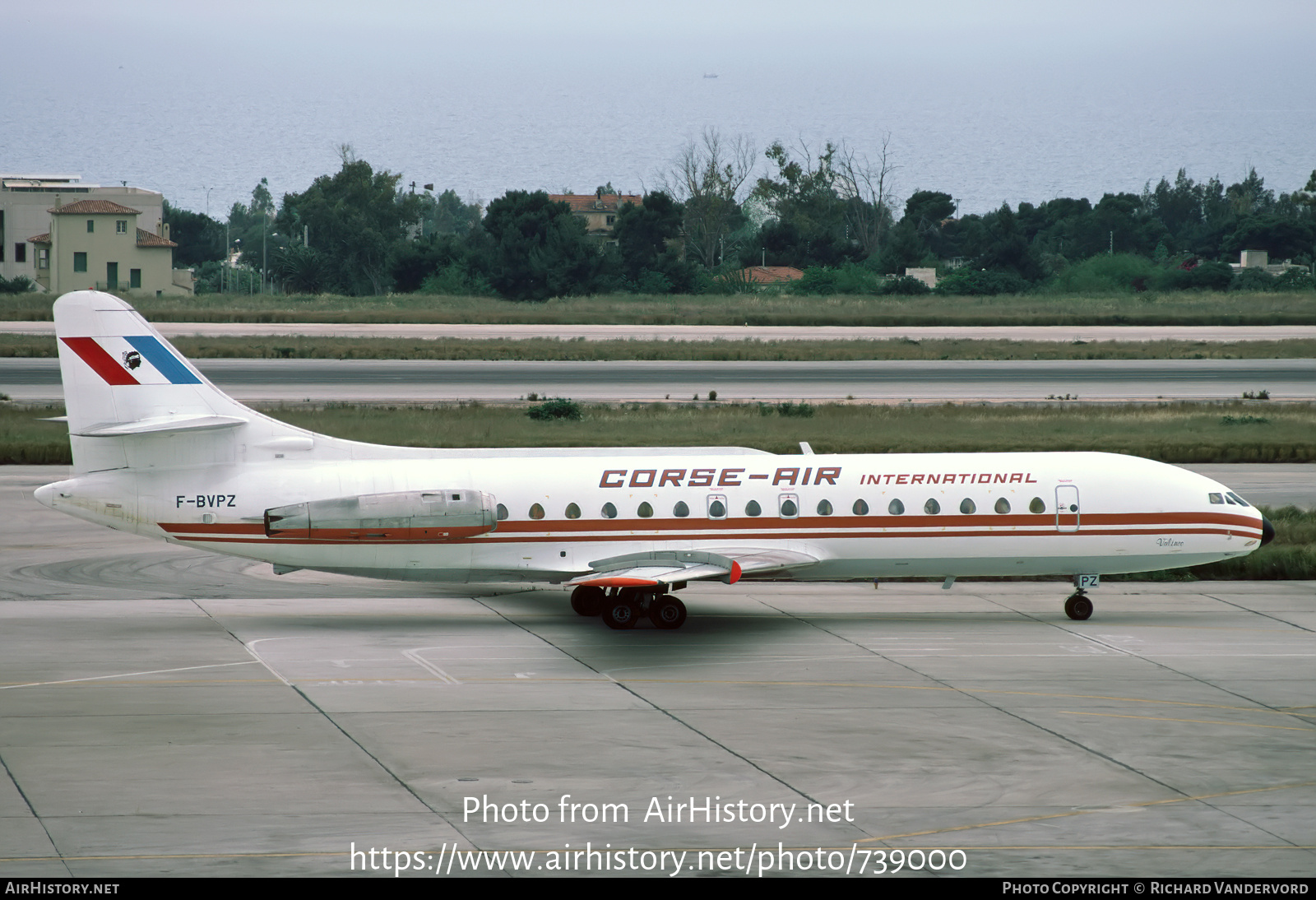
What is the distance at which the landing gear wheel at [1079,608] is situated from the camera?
1098 inches

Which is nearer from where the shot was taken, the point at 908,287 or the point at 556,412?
the point at 556,412

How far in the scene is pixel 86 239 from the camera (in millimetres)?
139250

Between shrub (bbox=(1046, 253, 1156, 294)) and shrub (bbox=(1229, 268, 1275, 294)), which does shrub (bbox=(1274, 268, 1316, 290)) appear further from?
shrub (bbox=(1046, 253, 1156, 294))

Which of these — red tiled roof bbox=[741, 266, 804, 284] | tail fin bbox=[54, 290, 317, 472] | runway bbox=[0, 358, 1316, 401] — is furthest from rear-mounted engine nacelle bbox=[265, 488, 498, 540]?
red tiled roof bbox=[741, 266, 804, 284]

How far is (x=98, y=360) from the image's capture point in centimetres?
2544

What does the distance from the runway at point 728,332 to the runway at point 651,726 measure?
64.6 metres

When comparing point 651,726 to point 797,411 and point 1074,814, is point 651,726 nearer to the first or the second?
point 1074,814

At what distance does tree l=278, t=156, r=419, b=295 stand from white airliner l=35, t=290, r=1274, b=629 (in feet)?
408

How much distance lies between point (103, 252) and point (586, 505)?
127 m

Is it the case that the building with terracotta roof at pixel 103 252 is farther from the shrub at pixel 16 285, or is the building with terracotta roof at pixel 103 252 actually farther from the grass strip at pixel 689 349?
the grass strip at pixel 689 349

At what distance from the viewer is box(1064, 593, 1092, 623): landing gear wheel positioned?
2789 centimetres

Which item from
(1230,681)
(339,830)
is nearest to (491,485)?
(339,830)

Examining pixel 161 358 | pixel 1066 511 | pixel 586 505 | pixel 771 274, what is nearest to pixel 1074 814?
pixel 1066 511

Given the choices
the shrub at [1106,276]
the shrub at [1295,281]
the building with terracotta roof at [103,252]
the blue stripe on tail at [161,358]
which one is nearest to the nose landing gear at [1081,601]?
the blue stripe on tail at [161,358]
